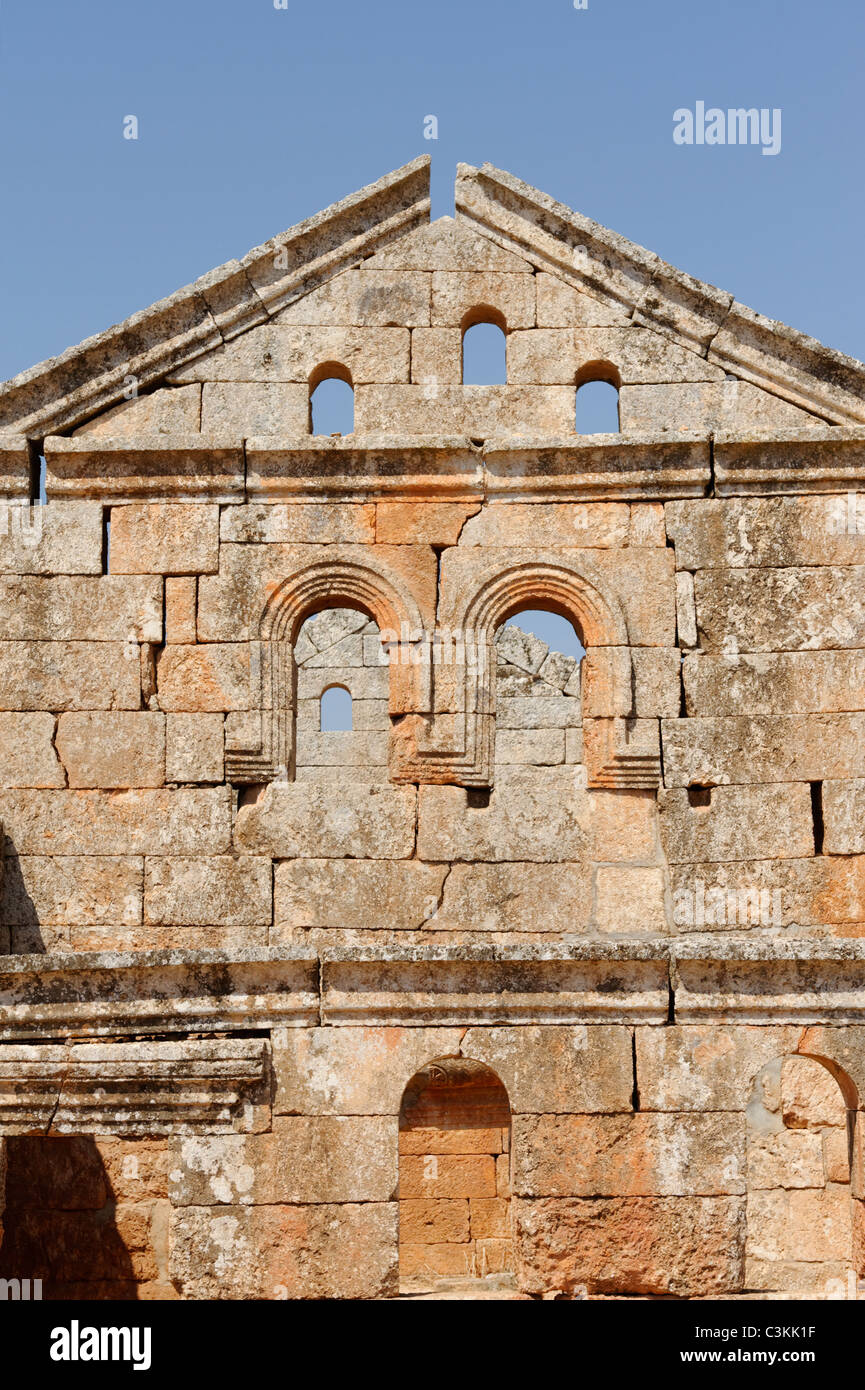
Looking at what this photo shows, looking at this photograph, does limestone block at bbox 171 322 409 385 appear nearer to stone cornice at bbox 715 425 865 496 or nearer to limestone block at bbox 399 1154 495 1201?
stone cornice at bbox 715 425 865 496

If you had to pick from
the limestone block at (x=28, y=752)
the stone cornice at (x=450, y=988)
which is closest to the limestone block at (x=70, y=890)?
the limestone block at (x=28, y=752)

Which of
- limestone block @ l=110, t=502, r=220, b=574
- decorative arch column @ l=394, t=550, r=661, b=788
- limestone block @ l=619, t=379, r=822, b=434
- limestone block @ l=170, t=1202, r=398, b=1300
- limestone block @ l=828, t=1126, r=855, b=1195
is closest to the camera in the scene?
limestone block @ l=170, t=1202, r=398, b=1300

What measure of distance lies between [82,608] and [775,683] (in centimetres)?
489

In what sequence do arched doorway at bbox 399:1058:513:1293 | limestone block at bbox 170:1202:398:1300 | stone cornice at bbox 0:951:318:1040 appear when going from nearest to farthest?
1. limestone block at bbox 170:1202:398:1300
2. stone cornice at bbox 0:951:318:1040
3. arched doorway at bbox 399:1058:513:1293

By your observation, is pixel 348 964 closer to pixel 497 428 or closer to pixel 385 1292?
pixel 385 1292

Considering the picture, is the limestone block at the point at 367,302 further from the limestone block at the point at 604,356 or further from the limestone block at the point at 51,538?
the limestone block at the point at 51,538

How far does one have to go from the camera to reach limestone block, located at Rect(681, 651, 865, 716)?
A: 11.5 m

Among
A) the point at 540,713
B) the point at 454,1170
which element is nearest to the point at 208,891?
the point at 454,1170

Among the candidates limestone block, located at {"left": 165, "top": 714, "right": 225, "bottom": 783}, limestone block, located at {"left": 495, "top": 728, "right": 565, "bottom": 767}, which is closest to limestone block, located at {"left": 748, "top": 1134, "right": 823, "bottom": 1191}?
limestone block, located at {"left": 495, "top": 728, "right": 565, "bottom": 767}

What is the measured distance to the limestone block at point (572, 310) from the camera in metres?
12.2

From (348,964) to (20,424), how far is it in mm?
4603

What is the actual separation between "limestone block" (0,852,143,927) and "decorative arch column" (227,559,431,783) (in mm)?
1048

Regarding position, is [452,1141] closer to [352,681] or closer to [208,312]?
[352,681]

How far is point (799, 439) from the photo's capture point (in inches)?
Result: 464
